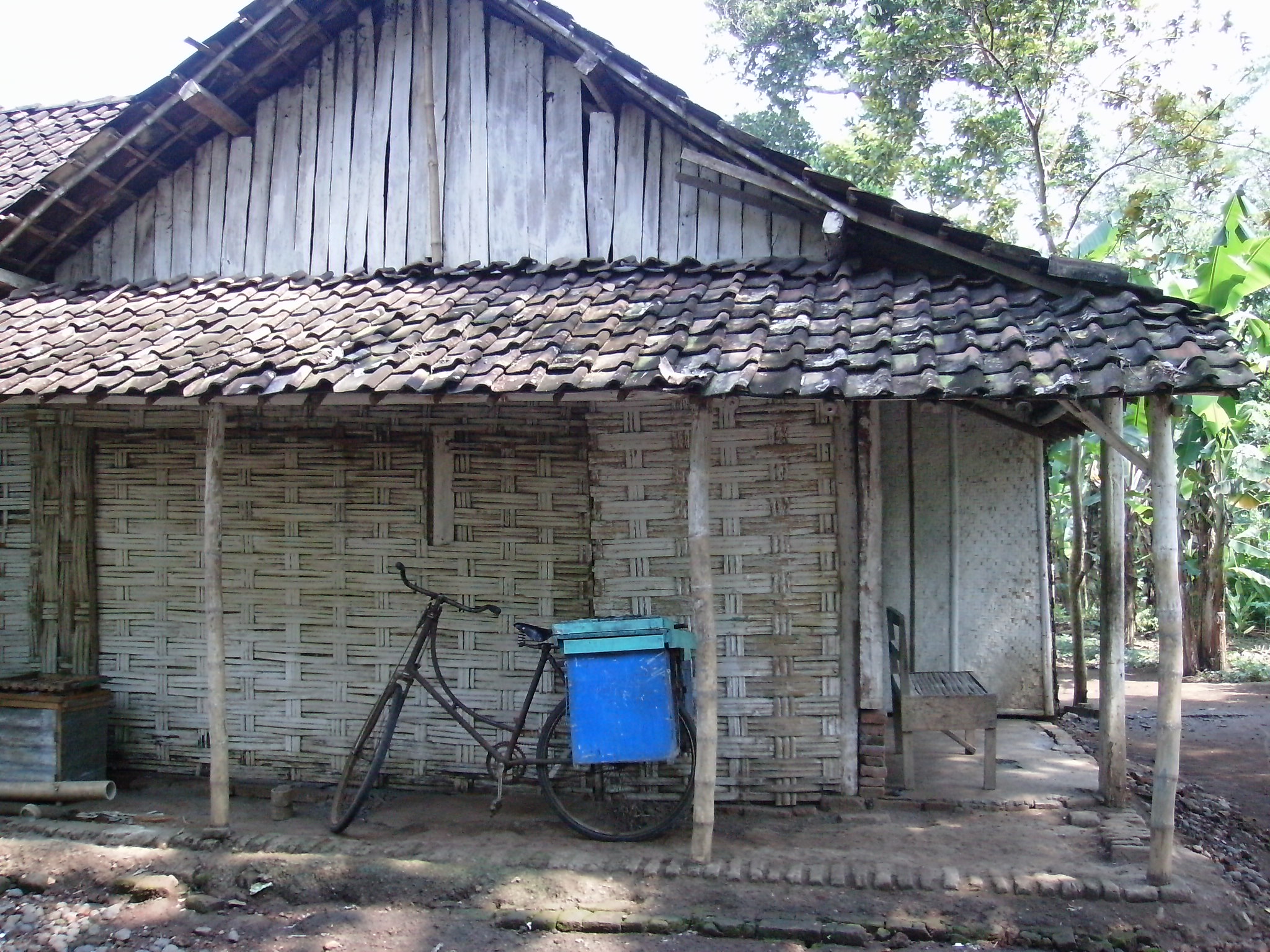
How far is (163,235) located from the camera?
757cm

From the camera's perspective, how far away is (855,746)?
5934 mm

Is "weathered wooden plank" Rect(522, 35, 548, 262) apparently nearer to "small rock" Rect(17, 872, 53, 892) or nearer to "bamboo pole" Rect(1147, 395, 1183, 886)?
"bamboo pole" Rect(1147, 395, 1183, 886)

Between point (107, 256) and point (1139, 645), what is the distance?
15.3 meters

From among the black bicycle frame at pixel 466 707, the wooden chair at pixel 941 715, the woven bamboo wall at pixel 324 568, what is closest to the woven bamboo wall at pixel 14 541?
the woven bamboo wall at pixel 324 568

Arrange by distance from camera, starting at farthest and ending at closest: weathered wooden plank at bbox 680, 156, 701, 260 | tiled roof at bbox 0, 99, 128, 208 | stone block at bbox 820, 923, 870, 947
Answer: tiled roof at bbox 0, 99, 128, 208 → weathered wooden plank at bbox 680, 156, 701, 260 → stone block at bbox 820, 923, 870, 947

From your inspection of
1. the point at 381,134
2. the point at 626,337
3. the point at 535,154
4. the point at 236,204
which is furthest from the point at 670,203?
the point at 236,204

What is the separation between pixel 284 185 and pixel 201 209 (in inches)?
28.1

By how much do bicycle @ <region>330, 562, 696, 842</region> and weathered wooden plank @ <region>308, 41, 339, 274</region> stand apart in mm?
2772

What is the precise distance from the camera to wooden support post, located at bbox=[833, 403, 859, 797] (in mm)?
5906

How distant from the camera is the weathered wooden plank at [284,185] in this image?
732 centimetres

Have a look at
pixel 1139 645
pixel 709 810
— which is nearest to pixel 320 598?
pixel 709 810

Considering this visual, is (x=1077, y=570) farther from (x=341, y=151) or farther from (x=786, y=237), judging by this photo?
(x=341, y=151)

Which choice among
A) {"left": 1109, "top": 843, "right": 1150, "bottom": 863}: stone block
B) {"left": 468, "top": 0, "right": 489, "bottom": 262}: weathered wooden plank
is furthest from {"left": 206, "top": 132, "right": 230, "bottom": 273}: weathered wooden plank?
{"left": 1109, "top": 843, "right": 1150, "bottom": 863}: stone block

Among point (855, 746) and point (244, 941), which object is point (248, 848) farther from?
point (855, 746)
